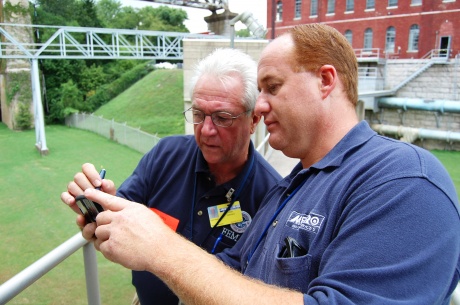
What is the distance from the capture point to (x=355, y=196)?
82 cm

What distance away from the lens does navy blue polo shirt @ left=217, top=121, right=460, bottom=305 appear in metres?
0.68

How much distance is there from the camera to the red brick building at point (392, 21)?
909 inches

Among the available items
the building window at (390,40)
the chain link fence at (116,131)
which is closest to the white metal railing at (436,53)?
the building window at (390,40)

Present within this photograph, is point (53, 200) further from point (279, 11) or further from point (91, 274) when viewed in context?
point (279, 11)

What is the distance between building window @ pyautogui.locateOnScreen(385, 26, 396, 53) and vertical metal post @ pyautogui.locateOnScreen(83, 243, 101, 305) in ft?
93.2

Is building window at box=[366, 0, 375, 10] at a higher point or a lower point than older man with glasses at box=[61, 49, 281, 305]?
higher

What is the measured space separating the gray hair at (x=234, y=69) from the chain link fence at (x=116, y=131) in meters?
12.9

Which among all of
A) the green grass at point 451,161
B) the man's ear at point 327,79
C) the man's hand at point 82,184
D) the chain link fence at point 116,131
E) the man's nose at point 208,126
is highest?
the man's ear at point 327,79

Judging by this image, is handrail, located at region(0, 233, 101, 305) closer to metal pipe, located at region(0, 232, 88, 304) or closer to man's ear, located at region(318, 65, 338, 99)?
metal pipe, located at region(0, 232, 88, 304)

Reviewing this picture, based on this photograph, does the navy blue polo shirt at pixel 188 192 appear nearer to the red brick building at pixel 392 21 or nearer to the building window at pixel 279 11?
the red brick building at pixel 392 21

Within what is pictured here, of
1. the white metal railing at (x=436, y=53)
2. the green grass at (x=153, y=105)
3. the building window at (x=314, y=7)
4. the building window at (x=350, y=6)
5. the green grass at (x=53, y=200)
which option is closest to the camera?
the green grass at (x=53, y=200)

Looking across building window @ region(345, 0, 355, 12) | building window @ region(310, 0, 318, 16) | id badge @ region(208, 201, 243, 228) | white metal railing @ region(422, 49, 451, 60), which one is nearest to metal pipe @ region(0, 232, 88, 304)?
id badge @ region(208, 201, 243, 228)

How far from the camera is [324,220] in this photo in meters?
0.86

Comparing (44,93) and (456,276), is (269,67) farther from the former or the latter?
(44,93)
